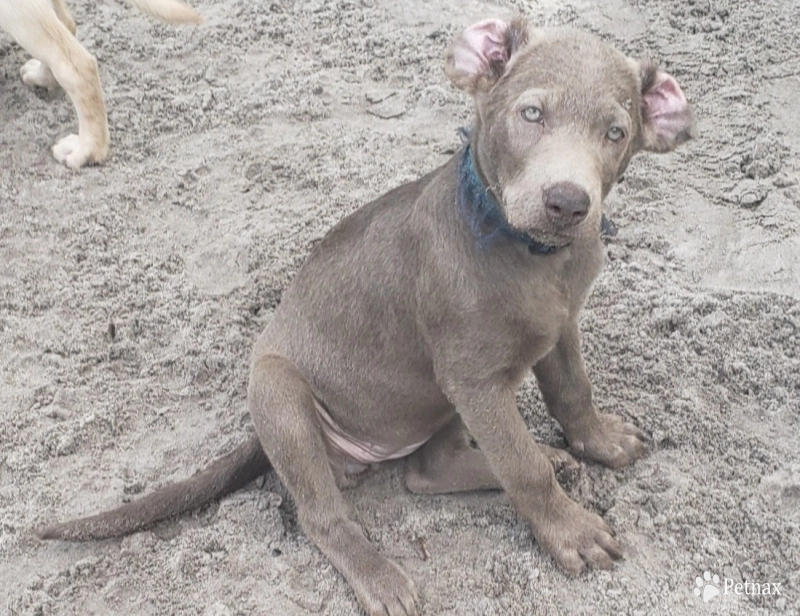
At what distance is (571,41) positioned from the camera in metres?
2.62

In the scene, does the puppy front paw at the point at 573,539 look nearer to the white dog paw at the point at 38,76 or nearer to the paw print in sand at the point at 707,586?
the paw print in sand at the point at 707,586

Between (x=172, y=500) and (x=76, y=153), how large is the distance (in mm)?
2514

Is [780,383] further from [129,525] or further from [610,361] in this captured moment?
[129,525]

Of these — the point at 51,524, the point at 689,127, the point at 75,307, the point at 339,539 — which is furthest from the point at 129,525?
the point at 689,127

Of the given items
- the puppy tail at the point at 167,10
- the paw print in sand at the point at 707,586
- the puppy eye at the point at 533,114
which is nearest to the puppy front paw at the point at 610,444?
the paw print in sand at the point at 707,586

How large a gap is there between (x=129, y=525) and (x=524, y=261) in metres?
1.50

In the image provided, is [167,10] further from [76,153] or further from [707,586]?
[707,586]

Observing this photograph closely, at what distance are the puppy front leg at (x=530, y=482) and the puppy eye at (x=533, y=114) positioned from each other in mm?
792

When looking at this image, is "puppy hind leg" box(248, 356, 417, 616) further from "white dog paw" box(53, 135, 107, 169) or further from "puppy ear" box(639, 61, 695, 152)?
"white dog paw" box(53, 135, 107, 169)

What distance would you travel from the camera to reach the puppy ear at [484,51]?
2.70m

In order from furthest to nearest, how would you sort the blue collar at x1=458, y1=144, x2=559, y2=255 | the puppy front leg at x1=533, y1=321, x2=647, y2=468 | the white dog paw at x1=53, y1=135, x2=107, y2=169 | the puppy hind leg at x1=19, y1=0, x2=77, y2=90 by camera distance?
the puppy hind leg at x1=19, y1=0, x2=77, y2=90 → the white dog paw at x1=53, y1=135, x2=107, y2=169 → the puppy front leg at x1=533, y1=321, x2=647, y2=468 → the blue collar at x1=458, y1=144, x2=559, y2=255

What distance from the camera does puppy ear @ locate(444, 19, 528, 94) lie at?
8.84 feet

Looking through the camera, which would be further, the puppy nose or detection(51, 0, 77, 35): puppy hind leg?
detection(51, 0, 77, 35): puppy hind leg

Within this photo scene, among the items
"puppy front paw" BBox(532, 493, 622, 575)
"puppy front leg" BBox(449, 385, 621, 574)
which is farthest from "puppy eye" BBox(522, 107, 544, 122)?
"puppy front paw" BBox(532, 493, 622, 575)
